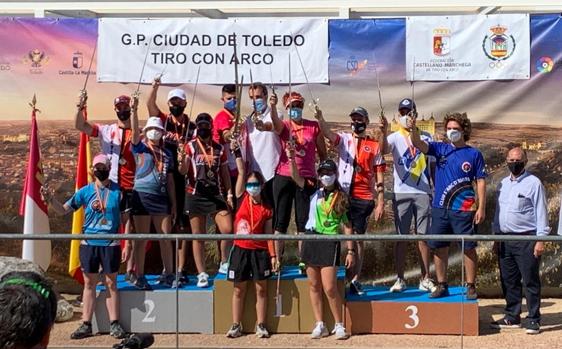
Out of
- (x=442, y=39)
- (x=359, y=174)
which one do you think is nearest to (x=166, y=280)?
(x=359, y=174)

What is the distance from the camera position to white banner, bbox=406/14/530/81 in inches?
340

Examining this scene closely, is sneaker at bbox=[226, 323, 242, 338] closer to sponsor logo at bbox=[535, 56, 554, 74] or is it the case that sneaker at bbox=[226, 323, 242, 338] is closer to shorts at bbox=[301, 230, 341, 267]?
shorts at bbox=[301, 230, 341, 267]

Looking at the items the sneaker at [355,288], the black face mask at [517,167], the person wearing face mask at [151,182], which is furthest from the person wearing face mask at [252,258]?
the black face mask at [517,167]

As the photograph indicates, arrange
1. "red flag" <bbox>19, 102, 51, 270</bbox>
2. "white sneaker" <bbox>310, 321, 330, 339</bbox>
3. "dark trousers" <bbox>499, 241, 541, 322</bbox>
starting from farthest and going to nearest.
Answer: "red flag" <bbox>19, 102, 51, 270</bbox>, "dark trousers" <bbox>499, 241, 541, 322</bbox>, "white sneaker" <bbox>310, 321, 330, 339</bbox>

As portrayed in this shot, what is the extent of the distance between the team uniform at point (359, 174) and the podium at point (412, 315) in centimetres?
70

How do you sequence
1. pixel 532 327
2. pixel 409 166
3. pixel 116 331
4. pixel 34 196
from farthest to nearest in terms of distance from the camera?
pixel 34 196 → pixel 409 166 → pixel 532 327 → pixel 116 331

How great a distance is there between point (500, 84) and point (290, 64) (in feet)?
6.72

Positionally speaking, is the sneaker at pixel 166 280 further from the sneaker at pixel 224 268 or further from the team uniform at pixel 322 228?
the team uniform at pixel 322 228

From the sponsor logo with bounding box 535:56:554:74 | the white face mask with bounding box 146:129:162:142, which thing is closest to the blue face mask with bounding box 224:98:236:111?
the white face mask with bounding box 146:129:162:142

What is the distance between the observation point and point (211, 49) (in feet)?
28.9

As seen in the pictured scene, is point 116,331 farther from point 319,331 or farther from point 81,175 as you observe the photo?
point 81,175

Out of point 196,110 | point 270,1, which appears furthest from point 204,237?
point 270,1

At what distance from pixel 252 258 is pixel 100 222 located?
1.29 metres

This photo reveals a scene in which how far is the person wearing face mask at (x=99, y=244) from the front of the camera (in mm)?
7230
